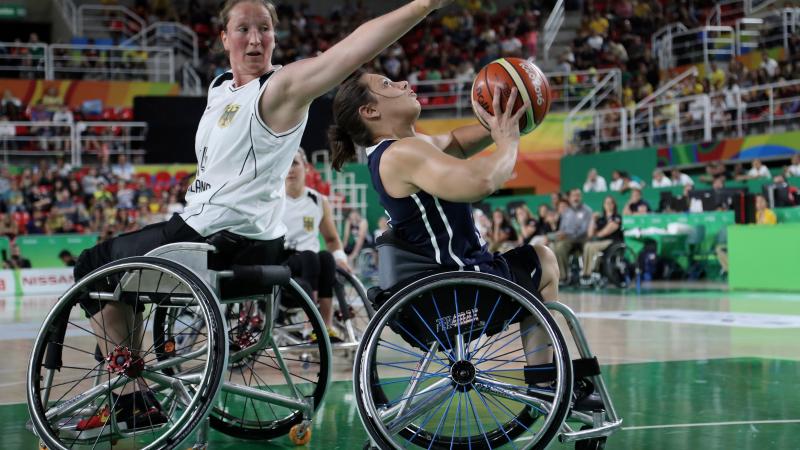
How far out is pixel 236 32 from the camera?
380cm

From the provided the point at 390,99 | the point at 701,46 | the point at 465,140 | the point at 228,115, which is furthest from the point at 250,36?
the point at 701,46

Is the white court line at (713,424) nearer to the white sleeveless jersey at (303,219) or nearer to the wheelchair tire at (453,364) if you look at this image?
the wheelchair tire at (453,364)

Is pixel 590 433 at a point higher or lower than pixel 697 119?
lower

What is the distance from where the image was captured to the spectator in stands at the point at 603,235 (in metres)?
14.7

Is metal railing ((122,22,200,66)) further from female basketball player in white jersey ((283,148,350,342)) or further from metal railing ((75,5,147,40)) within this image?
female basketball player in white jersey ((283,148,350,342))

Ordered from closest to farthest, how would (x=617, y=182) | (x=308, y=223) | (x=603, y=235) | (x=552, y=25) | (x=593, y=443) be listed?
(x=593, y=443)
(x=308, y=223)
(x=603, y=235)
(x=617, y=182)
(x=552, y=25)

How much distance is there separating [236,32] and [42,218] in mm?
14942

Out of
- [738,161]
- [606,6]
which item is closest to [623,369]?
[738,161]

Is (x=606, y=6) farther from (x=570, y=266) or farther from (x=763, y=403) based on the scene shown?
(x=763, y=403)

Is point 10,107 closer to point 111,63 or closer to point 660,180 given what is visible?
point 111,63

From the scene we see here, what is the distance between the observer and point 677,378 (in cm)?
593

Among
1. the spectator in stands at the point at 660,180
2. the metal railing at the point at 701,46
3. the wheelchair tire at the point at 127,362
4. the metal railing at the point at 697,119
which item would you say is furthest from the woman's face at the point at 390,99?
the metal railing at the point at 701,46

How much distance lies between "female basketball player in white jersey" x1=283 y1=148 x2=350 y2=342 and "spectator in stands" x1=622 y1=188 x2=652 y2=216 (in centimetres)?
932

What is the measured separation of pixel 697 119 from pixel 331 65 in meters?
16.6
